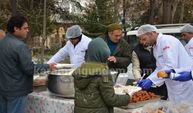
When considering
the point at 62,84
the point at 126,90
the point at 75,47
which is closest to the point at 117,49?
the point at 75,47

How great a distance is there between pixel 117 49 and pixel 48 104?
3.48 feet

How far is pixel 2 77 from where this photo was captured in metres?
3.33

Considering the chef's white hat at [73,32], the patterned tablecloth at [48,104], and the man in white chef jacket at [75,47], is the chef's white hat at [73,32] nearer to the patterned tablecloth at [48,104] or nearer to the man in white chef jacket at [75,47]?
the man in white chef jacket at [75,47]

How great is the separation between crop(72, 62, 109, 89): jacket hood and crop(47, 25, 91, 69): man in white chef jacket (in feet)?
4.07

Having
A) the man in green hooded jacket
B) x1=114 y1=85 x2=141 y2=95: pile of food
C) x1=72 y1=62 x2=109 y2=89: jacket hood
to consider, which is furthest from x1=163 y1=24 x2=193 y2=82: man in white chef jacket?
x1=72 y1=62 x2=109 y2=89: jacket hood

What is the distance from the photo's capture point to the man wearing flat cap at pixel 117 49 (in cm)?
399

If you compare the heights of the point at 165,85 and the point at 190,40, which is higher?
the point at 190,40

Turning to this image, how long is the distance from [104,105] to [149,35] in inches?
37.7

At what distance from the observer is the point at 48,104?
351cm

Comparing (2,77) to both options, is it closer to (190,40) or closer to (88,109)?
(88,109)

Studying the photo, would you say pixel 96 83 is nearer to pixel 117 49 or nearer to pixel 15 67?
pixel 15 67

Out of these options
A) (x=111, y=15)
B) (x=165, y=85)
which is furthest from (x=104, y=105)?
(x=111, y=15)

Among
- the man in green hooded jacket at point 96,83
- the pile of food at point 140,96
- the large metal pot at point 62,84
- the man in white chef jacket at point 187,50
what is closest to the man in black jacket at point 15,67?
the large metal pot at point 62,84

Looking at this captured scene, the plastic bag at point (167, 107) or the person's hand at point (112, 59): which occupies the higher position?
the person's hand at point (112, 59)
